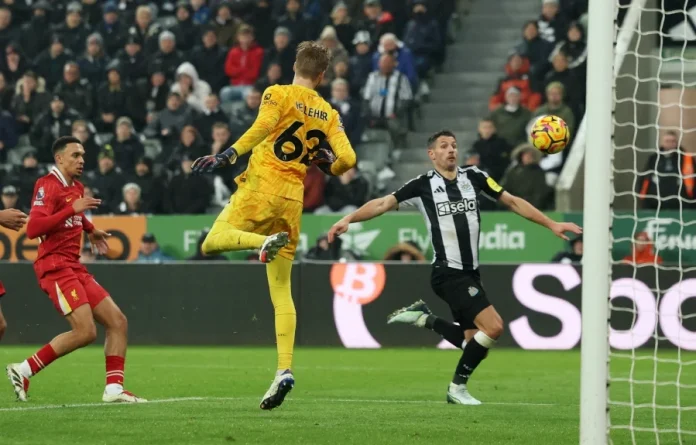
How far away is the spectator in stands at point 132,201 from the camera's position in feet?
63.7

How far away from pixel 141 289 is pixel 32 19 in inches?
360

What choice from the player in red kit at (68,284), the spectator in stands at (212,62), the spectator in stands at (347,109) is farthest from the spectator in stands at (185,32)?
the player in red kit at (68,284)

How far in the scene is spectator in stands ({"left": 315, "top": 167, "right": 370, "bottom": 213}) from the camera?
1853 cm

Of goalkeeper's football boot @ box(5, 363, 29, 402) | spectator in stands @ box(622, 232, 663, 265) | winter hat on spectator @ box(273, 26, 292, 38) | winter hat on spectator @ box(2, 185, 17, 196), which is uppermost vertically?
winter hat on spectator @ box(273, 26, 292, 38)

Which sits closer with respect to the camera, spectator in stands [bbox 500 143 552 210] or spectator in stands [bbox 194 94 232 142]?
spectator in stands [bbox 500 143 552 210]

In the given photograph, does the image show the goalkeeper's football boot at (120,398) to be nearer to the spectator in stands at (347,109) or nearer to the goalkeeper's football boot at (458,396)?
the goalkeeper's football boot at (458,396)

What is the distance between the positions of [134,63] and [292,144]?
14147 millimetres

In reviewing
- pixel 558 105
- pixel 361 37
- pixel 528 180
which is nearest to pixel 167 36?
pixel 361 37

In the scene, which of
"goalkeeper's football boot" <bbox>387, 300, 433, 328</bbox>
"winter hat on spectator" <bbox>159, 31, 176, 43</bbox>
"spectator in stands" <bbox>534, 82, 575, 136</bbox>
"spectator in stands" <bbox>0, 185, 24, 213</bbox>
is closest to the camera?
"goalkeeper's football boot" <bbox>387, 300, 433, 328</bbox>

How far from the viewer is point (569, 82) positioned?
61.0 feet

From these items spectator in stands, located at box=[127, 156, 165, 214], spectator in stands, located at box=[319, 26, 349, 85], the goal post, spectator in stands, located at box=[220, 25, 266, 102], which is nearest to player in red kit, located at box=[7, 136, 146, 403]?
the goal post

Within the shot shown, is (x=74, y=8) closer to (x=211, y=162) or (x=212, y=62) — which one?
(x=212, y=62)

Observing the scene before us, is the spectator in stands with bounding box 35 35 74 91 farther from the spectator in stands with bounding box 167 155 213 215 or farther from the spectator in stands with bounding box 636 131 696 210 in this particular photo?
the spectator in stands with bounding box 636 131 696 210

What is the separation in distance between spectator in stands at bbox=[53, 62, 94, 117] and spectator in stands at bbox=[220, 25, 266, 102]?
2.35 m
